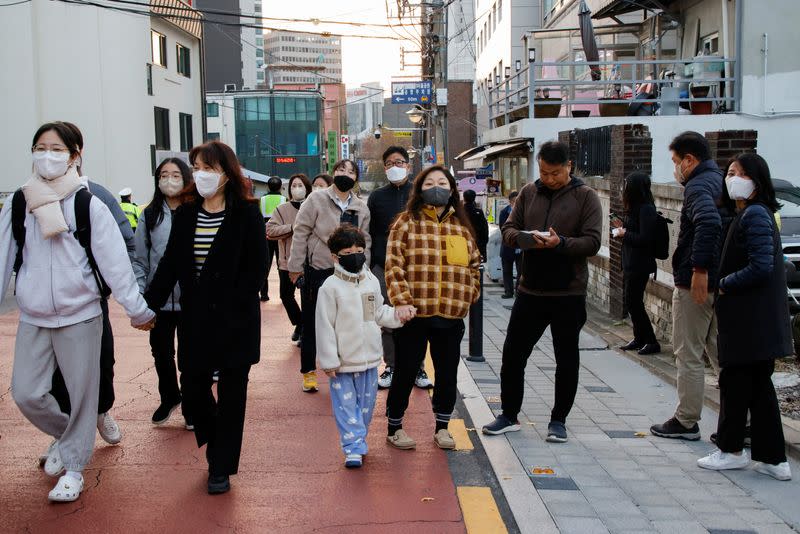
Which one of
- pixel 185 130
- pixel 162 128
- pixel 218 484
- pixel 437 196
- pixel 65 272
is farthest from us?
pixel 185 130

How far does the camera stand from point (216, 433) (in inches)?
193

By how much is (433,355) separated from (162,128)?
27.6m

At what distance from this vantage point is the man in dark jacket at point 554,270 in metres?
5.71

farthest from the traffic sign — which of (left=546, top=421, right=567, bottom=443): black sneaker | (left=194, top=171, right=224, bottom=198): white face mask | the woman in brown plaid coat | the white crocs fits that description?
the white crocs

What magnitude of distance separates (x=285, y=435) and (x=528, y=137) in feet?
40.1

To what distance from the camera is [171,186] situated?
20.1 ft

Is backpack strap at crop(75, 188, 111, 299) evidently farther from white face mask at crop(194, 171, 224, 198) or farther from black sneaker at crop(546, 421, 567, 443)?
black sneaker at crop(546, 421, 567, 443)

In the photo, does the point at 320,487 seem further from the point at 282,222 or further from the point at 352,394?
the point at 282,222

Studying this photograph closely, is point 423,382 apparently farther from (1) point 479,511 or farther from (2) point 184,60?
(2) point 184,60

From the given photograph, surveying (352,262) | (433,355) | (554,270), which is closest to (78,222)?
(352,262)

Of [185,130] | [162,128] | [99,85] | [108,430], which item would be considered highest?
[99,85]

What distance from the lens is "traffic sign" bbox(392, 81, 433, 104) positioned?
28625 millimetres

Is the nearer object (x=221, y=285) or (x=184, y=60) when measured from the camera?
(x=221, y=285)

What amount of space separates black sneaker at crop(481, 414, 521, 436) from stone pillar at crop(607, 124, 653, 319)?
5215 mm
